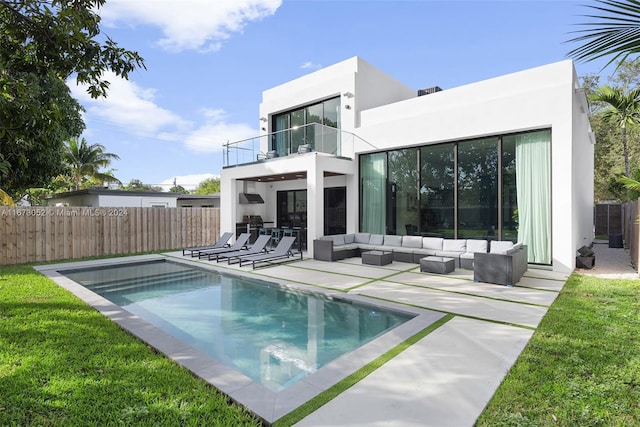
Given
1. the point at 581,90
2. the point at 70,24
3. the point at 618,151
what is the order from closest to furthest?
the point at 70,24 < the point at 581,90 < the point at 618,151

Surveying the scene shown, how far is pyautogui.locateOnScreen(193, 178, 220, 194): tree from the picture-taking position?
165 feet


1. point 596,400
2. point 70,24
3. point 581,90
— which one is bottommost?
point 596,400

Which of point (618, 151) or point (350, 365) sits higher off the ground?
point (618, 151)

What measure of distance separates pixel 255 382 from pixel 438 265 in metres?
6.62

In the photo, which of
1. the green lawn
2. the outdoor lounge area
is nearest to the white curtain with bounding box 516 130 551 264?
the green lawn

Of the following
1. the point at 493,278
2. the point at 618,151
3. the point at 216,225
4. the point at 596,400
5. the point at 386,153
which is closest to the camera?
the point at 596,400

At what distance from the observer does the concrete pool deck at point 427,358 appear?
9.20 feet

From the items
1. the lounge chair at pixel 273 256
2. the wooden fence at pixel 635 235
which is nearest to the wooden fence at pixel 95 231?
the lounge chair at pixel 273 256

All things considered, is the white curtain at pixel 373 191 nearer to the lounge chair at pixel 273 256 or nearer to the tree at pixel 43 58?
the lounge chair at pixel 273 256

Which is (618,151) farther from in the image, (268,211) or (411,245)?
(268,211)

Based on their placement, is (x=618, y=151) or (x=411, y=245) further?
(x=618, y=151)

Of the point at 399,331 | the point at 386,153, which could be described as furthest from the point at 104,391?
the point at 386,153

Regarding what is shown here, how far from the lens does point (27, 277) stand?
28.1 feet

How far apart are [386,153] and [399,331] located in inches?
351
